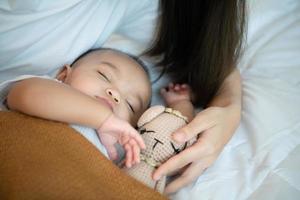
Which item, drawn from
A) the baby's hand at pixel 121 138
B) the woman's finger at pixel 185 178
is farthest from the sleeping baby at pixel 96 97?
the woman's finger at pixel 185 178

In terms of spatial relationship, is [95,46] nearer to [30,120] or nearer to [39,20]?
[39,20]

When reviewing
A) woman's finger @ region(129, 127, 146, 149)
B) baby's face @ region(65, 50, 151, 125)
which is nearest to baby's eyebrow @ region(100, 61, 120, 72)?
baby's face @ region(65, 50, 151, 125)

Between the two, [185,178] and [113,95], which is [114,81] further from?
[185,178]

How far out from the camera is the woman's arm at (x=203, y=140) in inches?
28.5

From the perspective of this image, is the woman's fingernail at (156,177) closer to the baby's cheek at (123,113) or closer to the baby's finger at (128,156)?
the baby's finger at (128,156)

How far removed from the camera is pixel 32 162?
0.63m

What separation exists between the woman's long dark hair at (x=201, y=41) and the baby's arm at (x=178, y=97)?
2 centimetres

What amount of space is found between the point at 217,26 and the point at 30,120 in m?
0.48

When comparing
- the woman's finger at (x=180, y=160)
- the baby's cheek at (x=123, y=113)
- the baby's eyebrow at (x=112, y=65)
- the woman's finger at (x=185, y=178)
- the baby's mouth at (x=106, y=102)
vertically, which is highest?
the baby's eyebrow at (x=112, y=65)

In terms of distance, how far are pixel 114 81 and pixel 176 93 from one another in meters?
0.18

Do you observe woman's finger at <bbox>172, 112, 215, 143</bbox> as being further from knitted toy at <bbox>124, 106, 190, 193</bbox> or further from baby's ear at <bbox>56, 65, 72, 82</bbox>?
baby's ear at <bbox>56, 65, 72, 82</bbox>

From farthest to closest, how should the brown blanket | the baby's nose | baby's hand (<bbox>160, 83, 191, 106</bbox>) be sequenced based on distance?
baby's hand (<bbox>160, 83, 191, 106</bbox>) < the baby's nose < the brown blanket

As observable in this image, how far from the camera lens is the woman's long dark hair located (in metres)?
0.91

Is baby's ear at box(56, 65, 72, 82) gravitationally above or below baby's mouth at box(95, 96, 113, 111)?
above
